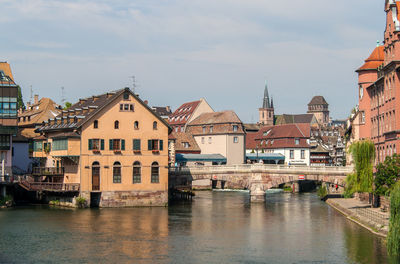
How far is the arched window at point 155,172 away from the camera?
3351 inches

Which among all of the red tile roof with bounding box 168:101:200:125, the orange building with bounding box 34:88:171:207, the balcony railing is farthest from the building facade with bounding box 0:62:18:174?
the red tile roof with bounding box 168:101:200:125

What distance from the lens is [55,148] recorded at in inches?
3445

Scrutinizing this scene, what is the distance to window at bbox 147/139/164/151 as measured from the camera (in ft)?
279

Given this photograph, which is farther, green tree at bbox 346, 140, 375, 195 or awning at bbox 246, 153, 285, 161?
awning at bbox 246, 153, 285, 161

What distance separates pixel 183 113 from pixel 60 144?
7475 cm

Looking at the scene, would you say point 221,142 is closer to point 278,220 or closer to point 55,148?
point 55,148

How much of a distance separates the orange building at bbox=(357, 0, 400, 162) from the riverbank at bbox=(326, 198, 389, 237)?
252 inches

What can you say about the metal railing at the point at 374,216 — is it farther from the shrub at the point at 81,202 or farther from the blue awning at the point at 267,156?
the blue awning at the point at 267,156

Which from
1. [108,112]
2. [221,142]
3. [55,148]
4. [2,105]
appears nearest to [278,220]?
[108,112]

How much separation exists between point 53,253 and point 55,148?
3666 cm

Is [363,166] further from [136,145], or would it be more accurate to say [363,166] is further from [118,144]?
[118,144]

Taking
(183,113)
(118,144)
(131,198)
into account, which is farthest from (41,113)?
(183,113)

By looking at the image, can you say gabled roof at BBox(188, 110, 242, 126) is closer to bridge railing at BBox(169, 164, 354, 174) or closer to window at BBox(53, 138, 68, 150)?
bridge railing at BBox(169, 164, 354, 174)

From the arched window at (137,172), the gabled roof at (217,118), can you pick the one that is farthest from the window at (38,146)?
the gabled roof at (217,118)
